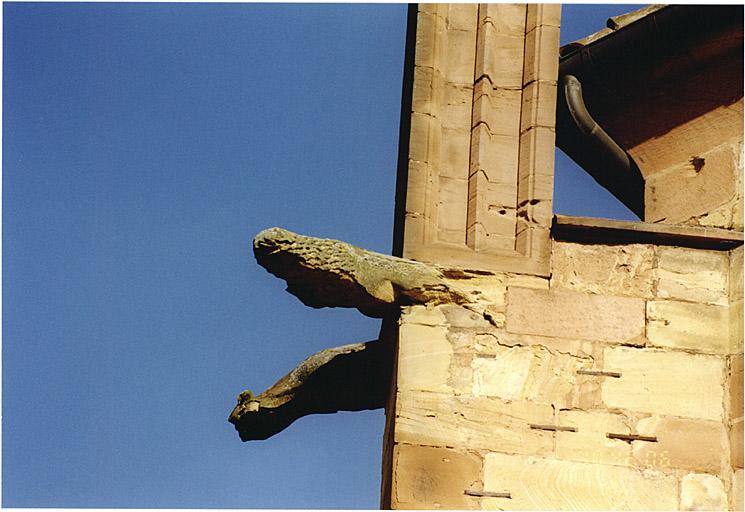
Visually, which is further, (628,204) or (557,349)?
(628,204)

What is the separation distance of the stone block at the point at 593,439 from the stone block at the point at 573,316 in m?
0.34

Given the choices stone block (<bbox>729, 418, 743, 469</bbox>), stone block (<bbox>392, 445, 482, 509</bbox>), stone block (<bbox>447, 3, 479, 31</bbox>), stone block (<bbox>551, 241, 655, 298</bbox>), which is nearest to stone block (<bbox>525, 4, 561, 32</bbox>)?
stone block (<bbox>447, 3, 479, 31</bbox>)

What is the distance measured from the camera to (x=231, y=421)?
8.97m

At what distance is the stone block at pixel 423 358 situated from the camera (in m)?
7.82

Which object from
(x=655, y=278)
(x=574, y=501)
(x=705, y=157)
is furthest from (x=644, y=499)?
(x=705, y=157)

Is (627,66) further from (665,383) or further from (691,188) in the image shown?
(665,383)

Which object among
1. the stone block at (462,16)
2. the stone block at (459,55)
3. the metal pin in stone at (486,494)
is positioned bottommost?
the metal pin in stone at (486,494)

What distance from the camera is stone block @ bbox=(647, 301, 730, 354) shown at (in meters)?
8.09

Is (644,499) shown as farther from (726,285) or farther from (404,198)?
(404,198)

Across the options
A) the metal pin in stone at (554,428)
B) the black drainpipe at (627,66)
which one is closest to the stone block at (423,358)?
the metal pin in stone at (554,428)

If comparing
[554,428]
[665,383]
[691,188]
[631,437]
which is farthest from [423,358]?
[691,188]

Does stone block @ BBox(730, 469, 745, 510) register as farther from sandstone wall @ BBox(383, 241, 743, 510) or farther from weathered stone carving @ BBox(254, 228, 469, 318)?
weathered stone carving @ BBox(254, 228, 469, 318)

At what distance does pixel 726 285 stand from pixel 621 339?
0.54 m

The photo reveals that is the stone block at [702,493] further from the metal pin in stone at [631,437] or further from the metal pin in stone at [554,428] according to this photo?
the metal pin in stone at [554,428]
